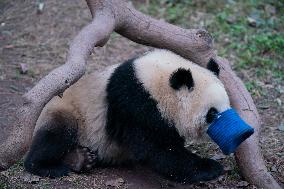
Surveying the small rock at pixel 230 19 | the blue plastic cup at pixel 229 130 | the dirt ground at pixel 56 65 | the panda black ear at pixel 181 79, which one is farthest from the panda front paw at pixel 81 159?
the small rock at pixel 230 19

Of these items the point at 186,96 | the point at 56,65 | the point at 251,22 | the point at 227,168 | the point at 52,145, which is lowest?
the point at 56,65

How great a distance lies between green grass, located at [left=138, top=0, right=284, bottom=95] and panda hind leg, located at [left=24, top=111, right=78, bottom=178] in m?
3.03

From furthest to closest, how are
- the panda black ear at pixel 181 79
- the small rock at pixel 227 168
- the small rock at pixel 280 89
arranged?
the small rock at pixel 280 89
the small rock at pixel 227 168
the panda black ear at pixel 181 79

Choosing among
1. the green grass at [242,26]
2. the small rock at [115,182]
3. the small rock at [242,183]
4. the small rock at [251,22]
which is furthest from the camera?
the small rock at [251,22]

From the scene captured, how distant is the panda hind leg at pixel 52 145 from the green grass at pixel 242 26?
9.93 feet

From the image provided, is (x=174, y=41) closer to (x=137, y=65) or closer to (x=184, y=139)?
(x=137, y=65)

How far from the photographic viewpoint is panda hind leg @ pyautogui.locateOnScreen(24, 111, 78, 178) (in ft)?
15.5

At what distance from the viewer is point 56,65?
286 inches

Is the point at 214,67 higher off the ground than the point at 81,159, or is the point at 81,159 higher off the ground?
the point at 214,67

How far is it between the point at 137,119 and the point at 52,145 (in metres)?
0.85

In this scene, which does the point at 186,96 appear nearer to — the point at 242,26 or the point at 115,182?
the point at 115,182

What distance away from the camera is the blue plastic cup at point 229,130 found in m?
4.33

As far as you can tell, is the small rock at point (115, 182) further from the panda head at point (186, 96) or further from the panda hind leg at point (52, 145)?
the panda head at point (186, 96)

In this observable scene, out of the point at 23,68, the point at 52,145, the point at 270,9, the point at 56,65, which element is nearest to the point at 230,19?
the point at 270,9
